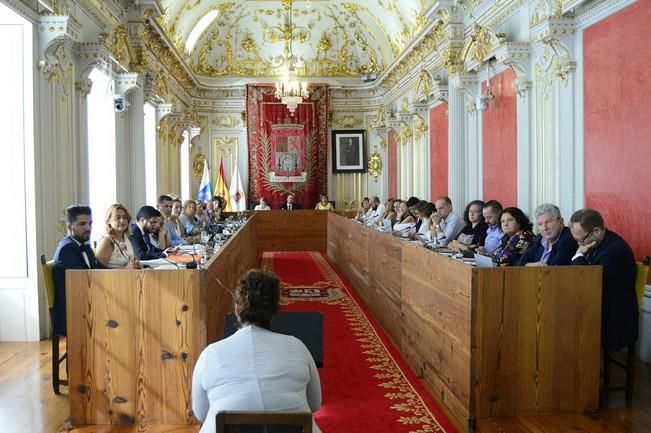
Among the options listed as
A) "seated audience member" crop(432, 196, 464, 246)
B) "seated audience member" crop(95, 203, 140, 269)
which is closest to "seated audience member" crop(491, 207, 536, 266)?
"seated audience member" crop(432, 196, 464, 246)

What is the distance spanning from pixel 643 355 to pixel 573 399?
5.43 ft

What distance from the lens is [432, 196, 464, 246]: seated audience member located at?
8016mm

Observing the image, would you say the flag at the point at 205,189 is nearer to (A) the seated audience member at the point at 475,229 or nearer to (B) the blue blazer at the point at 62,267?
(A) the seated audience member at the point at 475,229

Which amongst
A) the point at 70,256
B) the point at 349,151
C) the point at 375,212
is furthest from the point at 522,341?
the point at 349,151

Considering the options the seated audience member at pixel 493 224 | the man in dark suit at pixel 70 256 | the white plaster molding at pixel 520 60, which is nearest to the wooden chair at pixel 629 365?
the seated audience member at pixel 493 224

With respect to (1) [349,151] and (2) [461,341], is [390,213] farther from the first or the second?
(2) [461,341]

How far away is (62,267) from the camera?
438 cm

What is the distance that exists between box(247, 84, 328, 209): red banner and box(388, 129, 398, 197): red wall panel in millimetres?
1986

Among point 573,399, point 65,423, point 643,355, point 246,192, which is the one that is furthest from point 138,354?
point 246,192

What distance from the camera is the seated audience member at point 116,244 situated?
4.92 metres

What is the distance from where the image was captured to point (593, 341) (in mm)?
3918

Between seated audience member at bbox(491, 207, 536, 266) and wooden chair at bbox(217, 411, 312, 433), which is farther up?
seated audience member at bbox(491, 207, 536, 266)

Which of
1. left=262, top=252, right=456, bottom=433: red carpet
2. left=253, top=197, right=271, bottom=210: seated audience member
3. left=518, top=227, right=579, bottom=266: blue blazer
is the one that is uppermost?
left=253, top=197, right=271, bottom=210: seated audience member

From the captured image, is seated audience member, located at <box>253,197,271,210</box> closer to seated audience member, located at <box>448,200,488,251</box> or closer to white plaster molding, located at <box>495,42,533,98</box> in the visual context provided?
seated audience member, located at <box>448,200,488,251</box>
